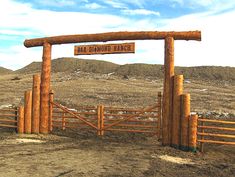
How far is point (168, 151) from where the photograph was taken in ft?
36.9

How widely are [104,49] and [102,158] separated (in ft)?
16.0

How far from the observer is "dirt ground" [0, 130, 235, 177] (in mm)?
8469

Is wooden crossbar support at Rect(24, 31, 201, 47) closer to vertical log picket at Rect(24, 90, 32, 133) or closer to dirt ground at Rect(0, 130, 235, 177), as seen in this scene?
vertical log picket at Rect(24, 90, 32, 133)

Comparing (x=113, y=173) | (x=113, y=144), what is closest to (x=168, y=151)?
(x=113, y=144)

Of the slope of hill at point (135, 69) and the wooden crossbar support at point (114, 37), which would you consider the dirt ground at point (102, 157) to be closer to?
the wooden crossbar support at point (114, 37)

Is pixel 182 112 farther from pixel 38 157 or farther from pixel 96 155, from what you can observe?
pixel 38 157

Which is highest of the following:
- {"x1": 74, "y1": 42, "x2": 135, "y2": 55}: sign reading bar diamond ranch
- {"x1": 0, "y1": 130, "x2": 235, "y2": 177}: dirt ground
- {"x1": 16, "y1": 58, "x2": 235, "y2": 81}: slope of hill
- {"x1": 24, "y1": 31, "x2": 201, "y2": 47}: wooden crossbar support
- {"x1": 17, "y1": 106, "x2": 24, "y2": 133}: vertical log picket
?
{"x1": 16, "y1": 58, "x2": 235, "y2": 81}: slope of hill

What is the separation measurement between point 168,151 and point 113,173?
3389 mm

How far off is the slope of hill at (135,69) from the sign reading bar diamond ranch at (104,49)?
54.9 metres

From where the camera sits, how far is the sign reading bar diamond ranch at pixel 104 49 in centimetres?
1302

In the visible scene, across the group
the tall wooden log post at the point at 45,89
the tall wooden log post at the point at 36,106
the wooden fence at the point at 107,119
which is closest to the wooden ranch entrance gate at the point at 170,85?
the wooden fence at the point at 107,119

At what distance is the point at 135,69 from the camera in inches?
3295

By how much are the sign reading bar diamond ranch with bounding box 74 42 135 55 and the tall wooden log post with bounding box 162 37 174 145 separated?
53.2 inches

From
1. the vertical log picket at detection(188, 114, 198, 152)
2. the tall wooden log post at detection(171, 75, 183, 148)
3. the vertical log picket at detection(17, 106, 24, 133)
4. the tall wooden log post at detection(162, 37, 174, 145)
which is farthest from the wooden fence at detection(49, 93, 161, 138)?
the vertical log picket at detection(188, 114, 198, 152)
